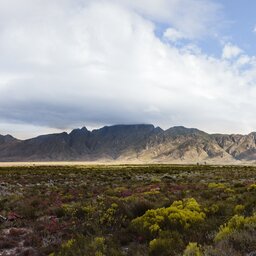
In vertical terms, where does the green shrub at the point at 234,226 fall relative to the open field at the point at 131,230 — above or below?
above

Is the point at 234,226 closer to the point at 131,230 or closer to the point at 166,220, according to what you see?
the point at 166,220

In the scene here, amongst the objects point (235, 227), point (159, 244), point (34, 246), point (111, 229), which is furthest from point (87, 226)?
point (235, 227)

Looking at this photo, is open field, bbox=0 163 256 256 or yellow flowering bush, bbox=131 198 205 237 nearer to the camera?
open field, bbox=0 163 256 256

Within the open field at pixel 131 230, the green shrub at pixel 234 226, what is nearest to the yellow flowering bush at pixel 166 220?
the open field at pixel 131 230

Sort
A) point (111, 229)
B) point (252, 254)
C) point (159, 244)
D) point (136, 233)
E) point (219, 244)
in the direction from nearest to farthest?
point (252, 254) → point (219, 244) → point (159, 244) → point (136, 233) → point (111, 229)

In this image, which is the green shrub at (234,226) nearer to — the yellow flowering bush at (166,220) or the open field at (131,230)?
the open field at (131,230)

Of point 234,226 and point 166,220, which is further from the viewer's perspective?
point 166,220

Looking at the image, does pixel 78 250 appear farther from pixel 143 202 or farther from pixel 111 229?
pixel 143 202

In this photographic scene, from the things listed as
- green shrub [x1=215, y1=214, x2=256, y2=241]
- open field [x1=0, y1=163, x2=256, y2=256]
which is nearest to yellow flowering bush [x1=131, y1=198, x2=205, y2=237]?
open field [x1=0, y1=163, x2=256, y2=256]

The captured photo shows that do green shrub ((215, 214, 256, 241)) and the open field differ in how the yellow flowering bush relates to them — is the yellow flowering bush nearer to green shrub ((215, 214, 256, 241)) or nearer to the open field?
the open field

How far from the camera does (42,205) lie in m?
18.5

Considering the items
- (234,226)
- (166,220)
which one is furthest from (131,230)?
(234,226)

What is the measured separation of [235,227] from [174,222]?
230cm

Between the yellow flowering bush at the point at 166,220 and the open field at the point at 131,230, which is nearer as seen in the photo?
the open field at the point at 131,230
